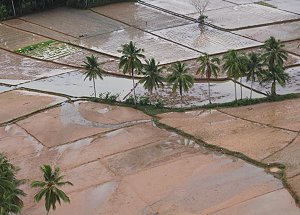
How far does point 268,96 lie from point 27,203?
17.1 m

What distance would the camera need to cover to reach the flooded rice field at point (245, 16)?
50812 mm

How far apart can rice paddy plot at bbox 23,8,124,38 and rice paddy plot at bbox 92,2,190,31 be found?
1.26 m

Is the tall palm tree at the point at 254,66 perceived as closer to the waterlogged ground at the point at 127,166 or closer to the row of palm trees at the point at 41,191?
the waterlogged ground at the point at 127,166

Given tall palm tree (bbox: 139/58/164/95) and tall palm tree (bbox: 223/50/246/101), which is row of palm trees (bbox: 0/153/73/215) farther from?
tall palm tree (bbox: 223/50/246/101)

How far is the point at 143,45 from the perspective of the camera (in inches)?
1852

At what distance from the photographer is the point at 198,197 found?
25.3 m

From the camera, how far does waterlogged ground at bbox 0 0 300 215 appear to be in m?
25.6

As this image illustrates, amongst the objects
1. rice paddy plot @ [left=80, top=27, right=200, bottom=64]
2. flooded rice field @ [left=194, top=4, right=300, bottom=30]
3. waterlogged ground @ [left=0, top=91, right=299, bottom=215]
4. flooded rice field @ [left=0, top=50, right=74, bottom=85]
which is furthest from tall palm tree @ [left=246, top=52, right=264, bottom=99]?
flooded rice field @ [left=0, top=50, right=74, bottom=85]

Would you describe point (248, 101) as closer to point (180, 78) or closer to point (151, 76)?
point (180, 78)

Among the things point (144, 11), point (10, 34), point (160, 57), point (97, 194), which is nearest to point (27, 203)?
point (97, 194)

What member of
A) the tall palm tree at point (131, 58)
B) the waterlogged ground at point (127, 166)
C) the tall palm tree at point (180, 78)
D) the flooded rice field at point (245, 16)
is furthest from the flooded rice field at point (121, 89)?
the flooded rice field at point (245, 16)

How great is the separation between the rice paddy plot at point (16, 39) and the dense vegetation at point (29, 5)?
4.31 metres

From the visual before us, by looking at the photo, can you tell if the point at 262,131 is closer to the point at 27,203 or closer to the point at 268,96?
the point at 268,96

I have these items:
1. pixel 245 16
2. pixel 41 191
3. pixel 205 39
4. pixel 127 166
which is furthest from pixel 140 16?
pixel 41 191
